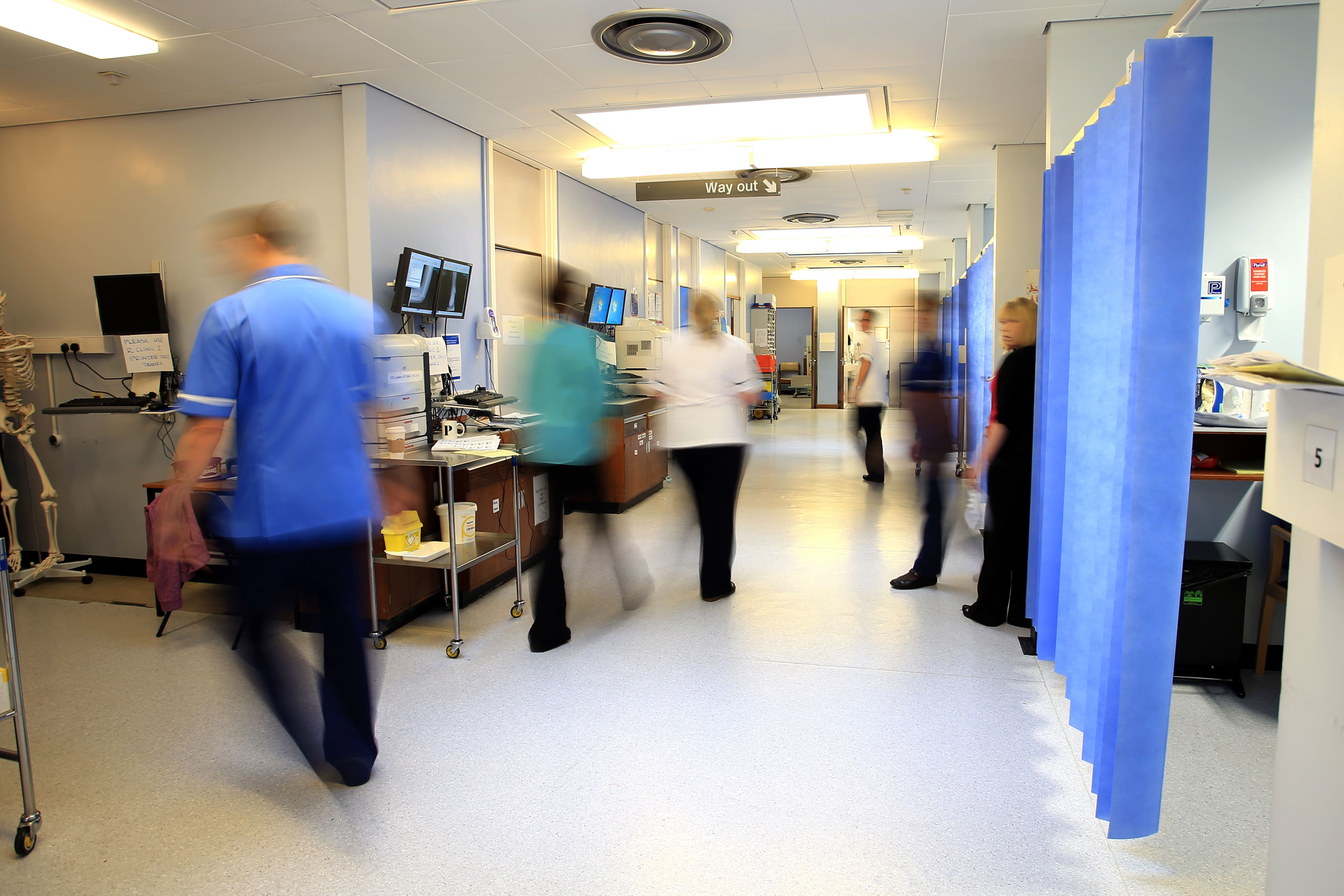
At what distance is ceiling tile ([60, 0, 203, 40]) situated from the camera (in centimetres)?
373

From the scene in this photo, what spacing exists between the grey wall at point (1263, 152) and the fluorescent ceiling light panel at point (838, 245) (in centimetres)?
793

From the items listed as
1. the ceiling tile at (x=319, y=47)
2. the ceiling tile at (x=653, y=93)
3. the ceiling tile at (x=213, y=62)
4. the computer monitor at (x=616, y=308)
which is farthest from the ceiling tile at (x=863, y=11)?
the computer monitor at (x=616, y=308)

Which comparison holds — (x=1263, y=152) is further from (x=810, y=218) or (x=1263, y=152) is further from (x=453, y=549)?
(x=810, y=218)

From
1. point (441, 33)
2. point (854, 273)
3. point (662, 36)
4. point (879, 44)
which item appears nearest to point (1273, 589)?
point (879, 44)

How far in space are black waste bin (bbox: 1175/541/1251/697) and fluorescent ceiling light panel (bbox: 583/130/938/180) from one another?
396 cm

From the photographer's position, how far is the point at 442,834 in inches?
94.3

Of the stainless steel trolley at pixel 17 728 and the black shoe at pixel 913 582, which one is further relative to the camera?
the black shoe at pixel 913 582

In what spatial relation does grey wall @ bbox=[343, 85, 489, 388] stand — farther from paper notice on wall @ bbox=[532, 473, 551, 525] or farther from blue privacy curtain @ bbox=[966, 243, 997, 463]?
blue privacy curtain @ bbox=[966, 243, 997, 463]

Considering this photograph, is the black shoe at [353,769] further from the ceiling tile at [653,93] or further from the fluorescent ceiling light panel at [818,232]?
the fluorescent ceiling light panel at [818,232]

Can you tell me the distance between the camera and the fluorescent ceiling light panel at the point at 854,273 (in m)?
16.2

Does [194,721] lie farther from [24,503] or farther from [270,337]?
[24,503]

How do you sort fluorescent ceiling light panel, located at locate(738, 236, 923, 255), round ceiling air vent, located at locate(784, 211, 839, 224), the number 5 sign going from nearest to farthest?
the number 5 sign < round ceiling air vent, located at locate(784, 211, 839, 224) < fluorescent ceiling light panel, located at locate(738, 236, 923, 255)

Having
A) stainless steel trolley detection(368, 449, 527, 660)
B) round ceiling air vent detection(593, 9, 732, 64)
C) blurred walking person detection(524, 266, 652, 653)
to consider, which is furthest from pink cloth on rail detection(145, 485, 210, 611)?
Result: round ceiling air vent detection(593, 9, 732, 64)

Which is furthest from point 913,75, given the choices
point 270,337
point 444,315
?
point 270,337
